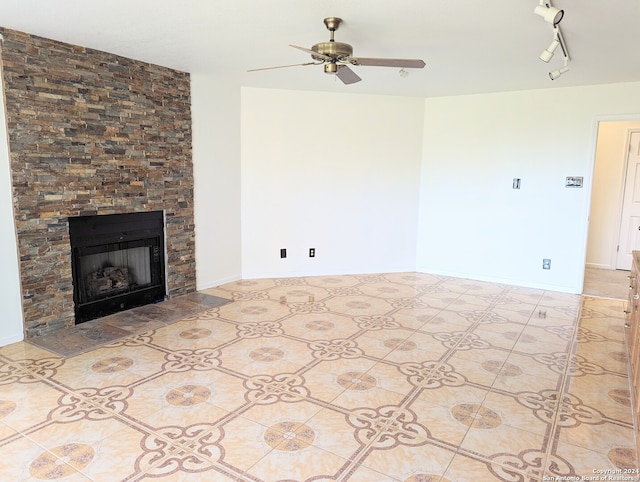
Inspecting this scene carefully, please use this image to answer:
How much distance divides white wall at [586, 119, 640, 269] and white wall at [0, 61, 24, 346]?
6848mm

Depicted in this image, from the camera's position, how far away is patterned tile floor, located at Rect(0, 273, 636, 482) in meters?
2.04

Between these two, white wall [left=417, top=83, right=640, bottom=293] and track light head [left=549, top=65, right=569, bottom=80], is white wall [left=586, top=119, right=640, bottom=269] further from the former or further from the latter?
track light head [left=549, top=65, right=569, bottom=80]

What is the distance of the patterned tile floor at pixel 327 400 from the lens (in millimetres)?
2041

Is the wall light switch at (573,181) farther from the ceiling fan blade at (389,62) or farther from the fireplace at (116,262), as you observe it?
the fireplace at (116,262)

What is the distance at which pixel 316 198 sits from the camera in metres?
5.70

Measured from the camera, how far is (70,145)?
3629mm

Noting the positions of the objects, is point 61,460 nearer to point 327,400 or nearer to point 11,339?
point 327,400

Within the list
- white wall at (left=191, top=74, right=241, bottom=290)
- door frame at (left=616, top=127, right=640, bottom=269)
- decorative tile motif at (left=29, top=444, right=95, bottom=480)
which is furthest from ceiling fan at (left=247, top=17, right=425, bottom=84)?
door frame at (left=616, top=127, right=640, bottom=269)

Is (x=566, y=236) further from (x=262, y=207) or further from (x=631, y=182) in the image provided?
(x=262, y=207)

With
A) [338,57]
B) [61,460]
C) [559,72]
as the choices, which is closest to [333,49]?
[338,57]

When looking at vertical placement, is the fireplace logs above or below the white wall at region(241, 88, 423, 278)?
below

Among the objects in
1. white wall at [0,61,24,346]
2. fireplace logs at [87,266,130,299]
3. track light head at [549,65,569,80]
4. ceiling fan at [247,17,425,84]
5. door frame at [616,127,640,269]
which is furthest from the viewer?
door frame at [616,127,640,269]

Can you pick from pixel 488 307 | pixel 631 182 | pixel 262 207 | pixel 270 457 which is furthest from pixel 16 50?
pixel 631 182

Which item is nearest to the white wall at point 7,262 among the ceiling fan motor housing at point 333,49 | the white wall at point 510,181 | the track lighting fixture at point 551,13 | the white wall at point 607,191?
the ceiling fan motor housing at point 333,49
